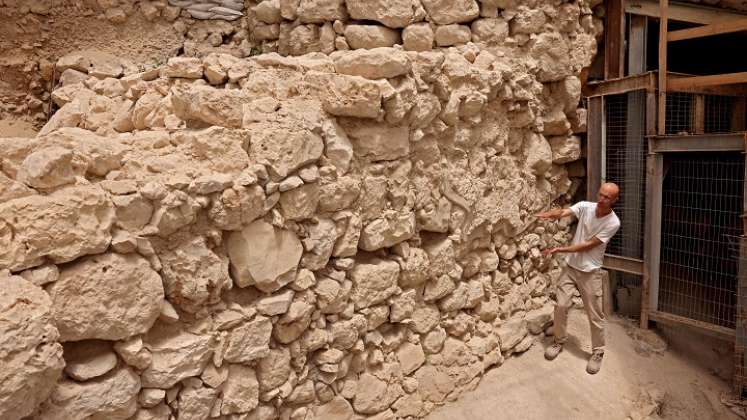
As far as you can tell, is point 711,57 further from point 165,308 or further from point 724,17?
point 165,308

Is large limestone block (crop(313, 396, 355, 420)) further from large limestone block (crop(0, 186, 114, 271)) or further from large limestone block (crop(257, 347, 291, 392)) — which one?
large limestone block (crop(0, 186, 114, 271))

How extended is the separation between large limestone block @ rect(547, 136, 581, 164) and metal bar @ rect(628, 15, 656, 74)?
0.92 metres

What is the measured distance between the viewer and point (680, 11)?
5.35m

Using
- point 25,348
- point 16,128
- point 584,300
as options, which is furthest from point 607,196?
point 16,128

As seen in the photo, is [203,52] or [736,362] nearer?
[736,362]

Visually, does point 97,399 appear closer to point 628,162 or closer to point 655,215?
point 655,215

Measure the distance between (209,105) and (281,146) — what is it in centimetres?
41

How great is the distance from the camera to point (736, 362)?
177 inches

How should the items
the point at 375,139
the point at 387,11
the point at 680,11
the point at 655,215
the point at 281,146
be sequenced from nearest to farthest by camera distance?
1. the point at 281,146
2. the point at 375,139
3. the point at 387,11
4. the point at 655,215
5. the point at 680,11

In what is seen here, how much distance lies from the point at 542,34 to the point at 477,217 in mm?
1813

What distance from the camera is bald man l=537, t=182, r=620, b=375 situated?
14.7 ft

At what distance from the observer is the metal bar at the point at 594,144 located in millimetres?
5387

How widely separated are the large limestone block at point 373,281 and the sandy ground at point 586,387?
1.13 m

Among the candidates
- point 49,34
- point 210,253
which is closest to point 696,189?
point 210,253
